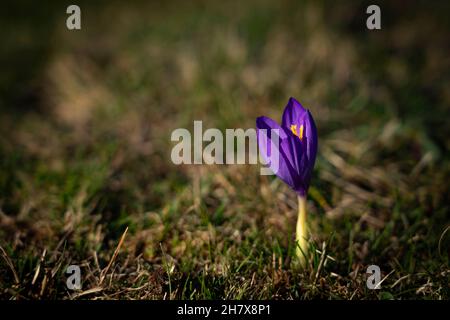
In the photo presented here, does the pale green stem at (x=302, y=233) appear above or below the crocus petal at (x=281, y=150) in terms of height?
below

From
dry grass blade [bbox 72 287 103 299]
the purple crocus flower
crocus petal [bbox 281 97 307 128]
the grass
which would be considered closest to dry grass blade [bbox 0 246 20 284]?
the grass

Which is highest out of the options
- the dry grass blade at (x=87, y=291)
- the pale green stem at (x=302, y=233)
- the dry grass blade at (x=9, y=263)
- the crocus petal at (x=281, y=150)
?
the crocus petal at (x=281, y=150)

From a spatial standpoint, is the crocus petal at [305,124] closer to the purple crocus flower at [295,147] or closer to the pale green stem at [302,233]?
the purple crocus flower at [295,147]

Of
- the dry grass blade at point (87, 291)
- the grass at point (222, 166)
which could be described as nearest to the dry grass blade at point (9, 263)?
the grass at point (222, 166)

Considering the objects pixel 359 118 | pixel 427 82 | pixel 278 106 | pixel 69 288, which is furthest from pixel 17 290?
pixel 427 82

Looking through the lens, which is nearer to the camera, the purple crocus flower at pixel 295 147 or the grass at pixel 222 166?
the purple crocus flower at pixel 295 147

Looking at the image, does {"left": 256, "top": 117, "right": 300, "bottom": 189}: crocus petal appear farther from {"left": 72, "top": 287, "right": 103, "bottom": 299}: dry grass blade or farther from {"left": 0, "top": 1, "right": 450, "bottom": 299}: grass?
{"left": 72, "top": 287, "right": 103, "bottom": 299}: dry grass blade
